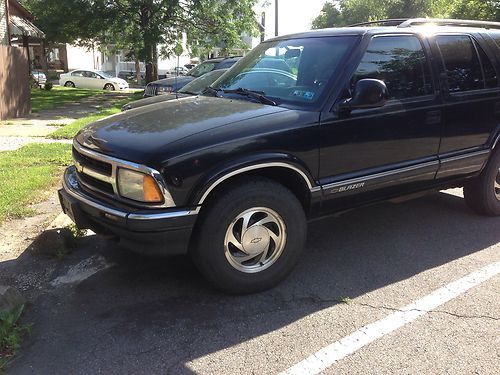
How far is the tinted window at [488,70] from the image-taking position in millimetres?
4910

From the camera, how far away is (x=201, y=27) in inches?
928

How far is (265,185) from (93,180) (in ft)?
4.06

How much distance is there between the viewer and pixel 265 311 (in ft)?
11.6

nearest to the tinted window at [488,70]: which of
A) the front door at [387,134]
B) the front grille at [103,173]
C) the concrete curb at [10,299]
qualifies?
the front door at [387,134]

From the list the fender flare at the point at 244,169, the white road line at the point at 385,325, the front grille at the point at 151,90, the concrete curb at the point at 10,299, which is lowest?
the white road line at the point at 385,325

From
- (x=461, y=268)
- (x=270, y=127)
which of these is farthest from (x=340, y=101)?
(x=461, y=268)

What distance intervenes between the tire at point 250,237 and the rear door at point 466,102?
173 centimetres

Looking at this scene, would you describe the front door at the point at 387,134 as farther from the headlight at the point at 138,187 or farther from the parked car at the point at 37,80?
the parked car at the point at 37,80

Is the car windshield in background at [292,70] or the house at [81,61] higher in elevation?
the house at [81,61]

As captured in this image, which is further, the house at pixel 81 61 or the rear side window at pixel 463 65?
the house at pixel 81 61

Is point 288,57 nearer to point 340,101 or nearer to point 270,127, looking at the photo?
point 340,101

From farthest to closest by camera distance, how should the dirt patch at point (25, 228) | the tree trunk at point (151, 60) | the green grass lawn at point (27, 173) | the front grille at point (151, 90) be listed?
1. the tree trunk at point (151, 60)
2. the front grille at point (151, 90)
3. the green grass lawn at point (27, 173)
4. the dirt patch at point (25, 228)

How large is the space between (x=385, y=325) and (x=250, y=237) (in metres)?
1.07

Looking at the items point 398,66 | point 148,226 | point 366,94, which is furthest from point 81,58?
point 148,226
